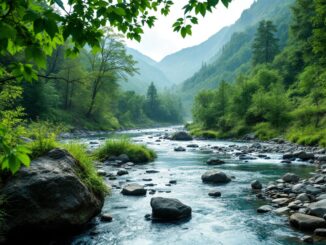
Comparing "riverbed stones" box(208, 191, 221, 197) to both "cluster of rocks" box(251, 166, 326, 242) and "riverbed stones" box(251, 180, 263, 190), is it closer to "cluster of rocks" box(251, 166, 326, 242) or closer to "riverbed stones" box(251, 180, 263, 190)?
"cluster of rocks" box(251, 166, 326, 242)

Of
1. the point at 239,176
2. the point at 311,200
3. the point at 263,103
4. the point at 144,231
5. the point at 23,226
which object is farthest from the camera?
the point at 263,103

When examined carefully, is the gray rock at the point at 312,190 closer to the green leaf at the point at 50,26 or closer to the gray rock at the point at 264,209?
the gray rock at the point at 264,209

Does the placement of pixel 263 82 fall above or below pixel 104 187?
above

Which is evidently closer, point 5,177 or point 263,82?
point 5,177

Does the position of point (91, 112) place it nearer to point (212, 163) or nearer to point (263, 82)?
point (263, 82)

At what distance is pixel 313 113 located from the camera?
43.9 meters

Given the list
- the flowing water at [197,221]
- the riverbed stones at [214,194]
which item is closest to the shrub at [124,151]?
the flowing water at [197,221]

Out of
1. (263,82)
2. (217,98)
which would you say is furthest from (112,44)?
(263,82)

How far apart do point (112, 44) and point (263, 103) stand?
33818 mm

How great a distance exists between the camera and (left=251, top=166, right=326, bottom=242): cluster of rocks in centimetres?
969

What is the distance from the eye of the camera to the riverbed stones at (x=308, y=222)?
9609mm

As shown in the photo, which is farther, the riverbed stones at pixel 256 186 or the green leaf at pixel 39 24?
the riverbed stones at pixel 256 186

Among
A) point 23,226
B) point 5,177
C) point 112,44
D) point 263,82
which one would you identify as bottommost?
point 23,226

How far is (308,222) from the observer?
9.67 m
